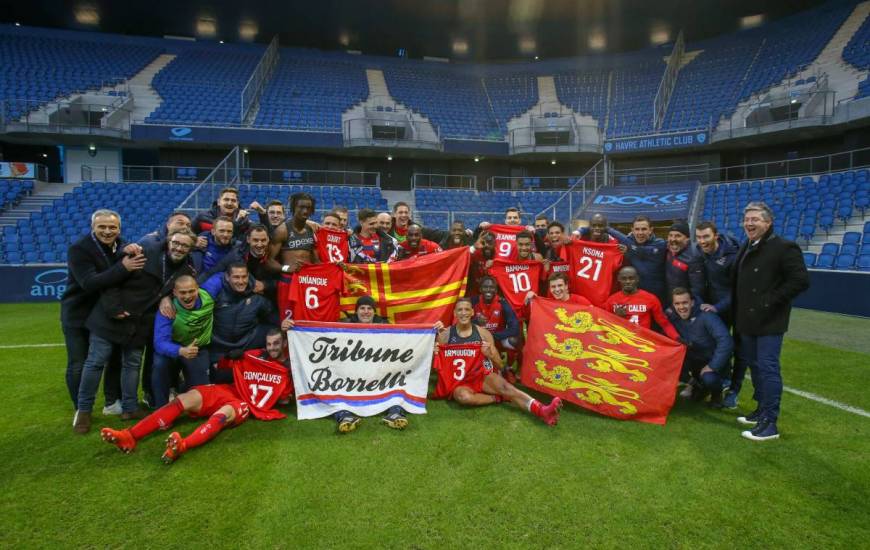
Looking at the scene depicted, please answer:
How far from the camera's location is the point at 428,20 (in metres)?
27.6

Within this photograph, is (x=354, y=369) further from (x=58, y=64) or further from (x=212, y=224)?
(x=58, y=64)

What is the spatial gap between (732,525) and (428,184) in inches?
812

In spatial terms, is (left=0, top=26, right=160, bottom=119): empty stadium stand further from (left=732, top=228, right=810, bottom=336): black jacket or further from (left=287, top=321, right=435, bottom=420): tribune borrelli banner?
(left=732, top=228, right=810, bottom=336): black jacket

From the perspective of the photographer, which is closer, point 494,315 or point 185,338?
point 185,338

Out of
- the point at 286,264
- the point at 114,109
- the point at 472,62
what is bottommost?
the point at 286,264

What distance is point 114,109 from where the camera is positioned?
22375 mm

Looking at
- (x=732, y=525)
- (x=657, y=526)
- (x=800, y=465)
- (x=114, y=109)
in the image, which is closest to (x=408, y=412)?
(x=657, y=526)

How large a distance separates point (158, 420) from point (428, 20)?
28368mm

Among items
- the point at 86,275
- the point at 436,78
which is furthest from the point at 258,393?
the point at 436,78

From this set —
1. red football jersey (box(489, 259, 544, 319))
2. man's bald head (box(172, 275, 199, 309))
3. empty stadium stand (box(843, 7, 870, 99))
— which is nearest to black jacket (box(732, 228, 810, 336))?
red football jersey (box(489, 259, 544, 319))

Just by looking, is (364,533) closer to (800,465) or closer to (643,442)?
(643,442)

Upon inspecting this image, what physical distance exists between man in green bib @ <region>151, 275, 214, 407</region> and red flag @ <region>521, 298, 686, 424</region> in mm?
3520

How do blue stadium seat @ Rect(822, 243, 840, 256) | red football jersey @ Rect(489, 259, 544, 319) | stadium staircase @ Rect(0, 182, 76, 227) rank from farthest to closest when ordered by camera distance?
stadium staircase @ Rect(0, 182, 76, 227)
blue stadium seat @ Rect(822, 243, 840, 256)
red football jersey @ Rect(489, 259, 544, 319)

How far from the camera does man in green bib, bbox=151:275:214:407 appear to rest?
463cm
